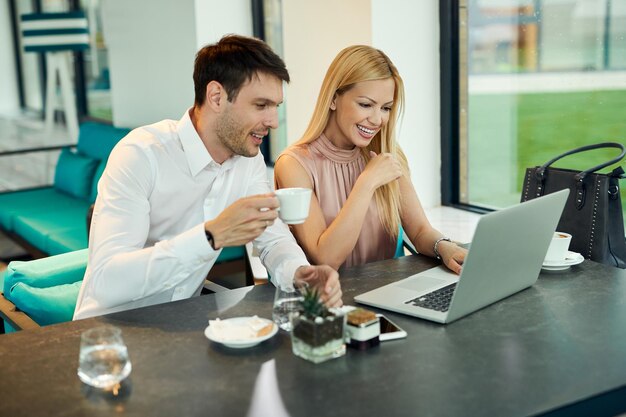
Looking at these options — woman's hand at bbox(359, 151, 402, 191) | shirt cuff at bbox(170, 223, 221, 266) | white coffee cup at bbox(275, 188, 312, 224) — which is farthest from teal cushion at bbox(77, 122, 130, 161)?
white coffee cup at bbox(275, 188, 312, 224)

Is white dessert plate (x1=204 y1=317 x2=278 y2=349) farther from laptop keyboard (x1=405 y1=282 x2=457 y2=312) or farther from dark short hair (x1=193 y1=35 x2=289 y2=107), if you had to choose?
dark short hair (x1=193 y1=35 x2=289 y2=107)

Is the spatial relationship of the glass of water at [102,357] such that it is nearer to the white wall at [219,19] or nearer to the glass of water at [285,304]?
the glass of water at [285,304]

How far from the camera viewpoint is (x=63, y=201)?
5.67 m

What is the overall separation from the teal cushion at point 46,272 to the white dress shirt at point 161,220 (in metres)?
0.45

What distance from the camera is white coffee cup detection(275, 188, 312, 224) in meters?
1.75

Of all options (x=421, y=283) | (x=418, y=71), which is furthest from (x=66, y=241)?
(x=421, y=283)

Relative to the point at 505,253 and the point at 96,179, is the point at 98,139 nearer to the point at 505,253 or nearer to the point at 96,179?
the point at 96,179

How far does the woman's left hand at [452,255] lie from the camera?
6.95ft

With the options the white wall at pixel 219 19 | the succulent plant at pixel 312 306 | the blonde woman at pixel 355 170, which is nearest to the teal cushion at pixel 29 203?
the white wall at pixel 219 19

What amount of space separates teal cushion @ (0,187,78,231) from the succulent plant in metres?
4.27

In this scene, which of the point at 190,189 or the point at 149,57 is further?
the point at 149,57

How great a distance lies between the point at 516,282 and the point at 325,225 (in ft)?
2.40

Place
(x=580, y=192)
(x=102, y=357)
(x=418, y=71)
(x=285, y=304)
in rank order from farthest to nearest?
(x=418, y=71) → (x=580, y=192) → (x=285, y=304) → (x=102, y=357)

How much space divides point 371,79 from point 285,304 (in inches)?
38.7
